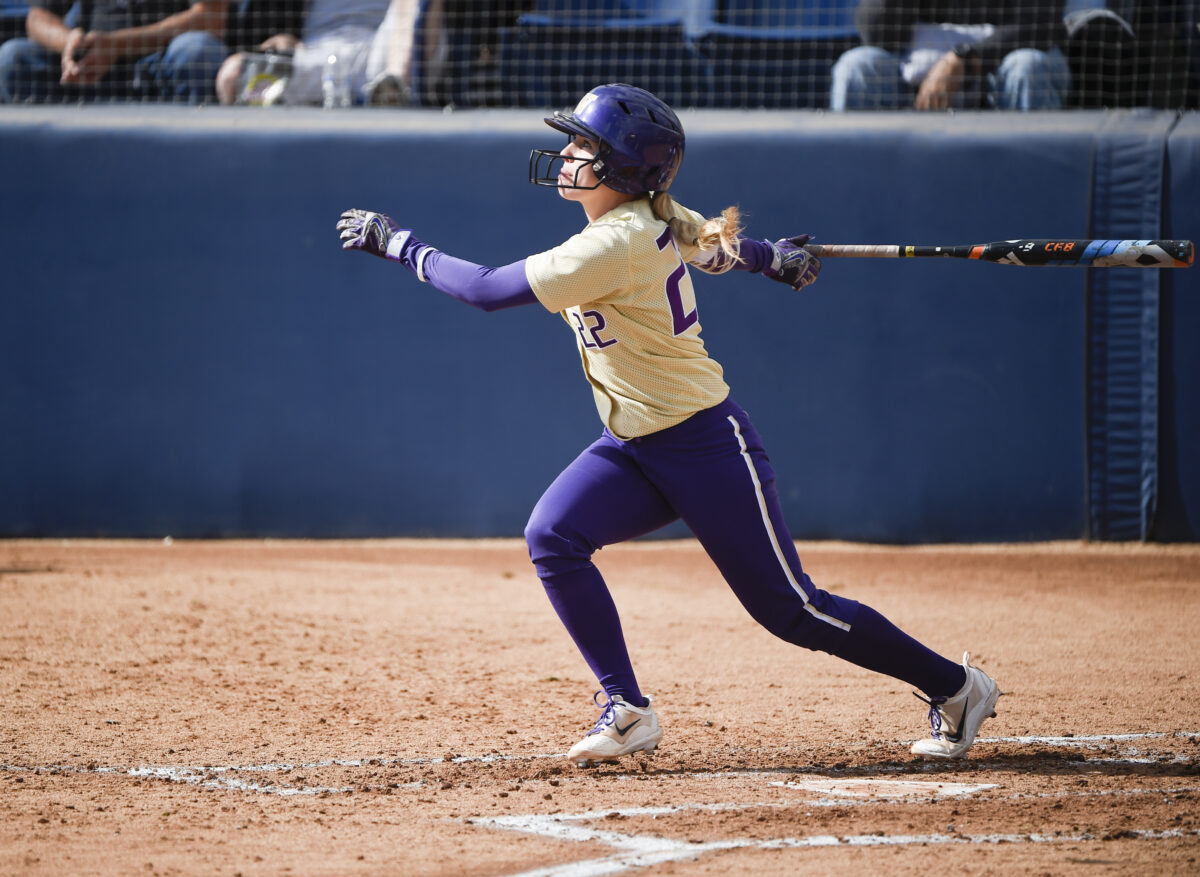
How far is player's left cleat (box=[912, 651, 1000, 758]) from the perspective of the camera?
11.5 feet

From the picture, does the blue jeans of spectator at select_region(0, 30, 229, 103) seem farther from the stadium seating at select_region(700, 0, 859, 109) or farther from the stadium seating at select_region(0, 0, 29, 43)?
the stadium seating at select_region(700, 0, 859, 109)

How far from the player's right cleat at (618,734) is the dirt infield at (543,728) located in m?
0.07

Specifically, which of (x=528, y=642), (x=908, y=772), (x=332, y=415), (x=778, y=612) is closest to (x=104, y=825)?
(x=778, y=612)

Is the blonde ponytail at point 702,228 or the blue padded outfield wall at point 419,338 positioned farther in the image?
the blue padded outfield wall at point 419,338

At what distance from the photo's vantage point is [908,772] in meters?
3.43

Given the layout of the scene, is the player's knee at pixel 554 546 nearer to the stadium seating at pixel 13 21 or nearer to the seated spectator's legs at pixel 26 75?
the seated spectator's legs at pixel 26 75

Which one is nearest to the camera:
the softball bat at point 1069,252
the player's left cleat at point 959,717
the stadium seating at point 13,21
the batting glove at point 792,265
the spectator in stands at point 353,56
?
the player's left cleat at point 959,717

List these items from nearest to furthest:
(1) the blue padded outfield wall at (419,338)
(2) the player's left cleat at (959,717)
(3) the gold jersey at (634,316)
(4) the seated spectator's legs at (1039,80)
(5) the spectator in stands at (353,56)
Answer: (3) the gold jersey at (634,316), (2) the player's left cleat at (959,717), (1) the blue padded outfield wall at (419,338), (4) the seated spectator's legs at (1039,80), (5) the spectator in stands at (353,56)

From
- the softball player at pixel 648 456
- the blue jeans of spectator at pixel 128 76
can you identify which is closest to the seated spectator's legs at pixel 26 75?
the blue jeans of spectator at pixel 128 76

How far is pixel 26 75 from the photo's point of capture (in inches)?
326

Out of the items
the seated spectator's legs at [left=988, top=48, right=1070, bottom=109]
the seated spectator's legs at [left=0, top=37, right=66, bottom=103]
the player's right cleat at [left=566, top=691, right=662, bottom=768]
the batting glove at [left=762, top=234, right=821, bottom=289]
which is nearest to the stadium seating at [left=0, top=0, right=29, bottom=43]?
the seated spectator's legs at [left=0, top=37, right=66, bottom=103]

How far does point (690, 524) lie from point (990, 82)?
5.37 metres

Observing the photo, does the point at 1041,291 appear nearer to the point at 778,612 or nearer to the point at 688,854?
the point at 778,612

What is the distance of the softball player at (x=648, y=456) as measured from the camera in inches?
131
